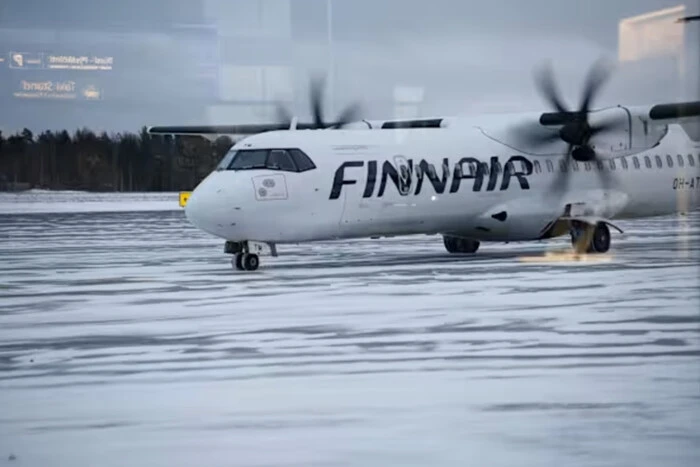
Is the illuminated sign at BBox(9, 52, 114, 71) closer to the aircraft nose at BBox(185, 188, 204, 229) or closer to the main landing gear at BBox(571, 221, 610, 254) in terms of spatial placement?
the aircraft nose at BBox(185, 188, 204, 229)

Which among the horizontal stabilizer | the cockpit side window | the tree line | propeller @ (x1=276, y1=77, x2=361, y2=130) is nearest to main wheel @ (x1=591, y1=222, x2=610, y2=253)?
the horizontal stabilizer

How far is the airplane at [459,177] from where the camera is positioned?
20062 mm

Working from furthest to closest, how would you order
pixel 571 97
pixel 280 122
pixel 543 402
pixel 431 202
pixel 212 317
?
pixel 280 122
pixel 571 97
pixel 431 202
pixel 212 317
pixel 543 402

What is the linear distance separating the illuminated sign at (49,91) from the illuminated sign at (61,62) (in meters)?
0.34

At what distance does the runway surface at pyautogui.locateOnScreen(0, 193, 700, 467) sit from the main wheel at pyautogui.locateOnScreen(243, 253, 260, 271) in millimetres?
431

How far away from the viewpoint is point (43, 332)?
12289 millimetres

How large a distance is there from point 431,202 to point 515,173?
6.90ft

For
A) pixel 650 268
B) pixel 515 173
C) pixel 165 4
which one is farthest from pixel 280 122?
pixel 650 268

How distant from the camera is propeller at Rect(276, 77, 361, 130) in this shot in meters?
24.2

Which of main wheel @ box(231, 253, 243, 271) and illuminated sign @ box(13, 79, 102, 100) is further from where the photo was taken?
illuminated sign @ box(13, 79, 102, 100)

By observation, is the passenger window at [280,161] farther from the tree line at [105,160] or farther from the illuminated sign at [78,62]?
the illuminated sign at [78,62]

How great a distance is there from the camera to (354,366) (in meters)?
9.81

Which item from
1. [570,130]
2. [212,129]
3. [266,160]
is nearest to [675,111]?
[570,130]

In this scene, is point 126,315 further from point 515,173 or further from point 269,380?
point 515,173
